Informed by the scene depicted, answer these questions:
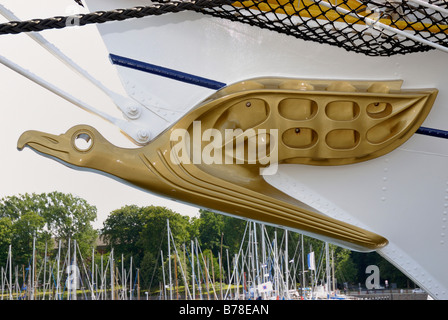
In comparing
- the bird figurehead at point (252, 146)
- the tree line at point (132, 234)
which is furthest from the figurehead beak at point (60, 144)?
the tree line at point (132, 234)

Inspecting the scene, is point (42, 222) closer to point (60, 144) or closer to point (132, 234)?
point (132, 234)

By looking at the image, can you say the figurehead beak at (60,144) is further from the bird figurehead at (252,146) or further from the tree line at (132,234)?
the tree line at (132,234)

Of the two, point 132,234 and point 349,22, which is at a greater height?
point 132,234

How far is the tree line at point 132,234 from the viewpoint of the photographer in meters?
21.8

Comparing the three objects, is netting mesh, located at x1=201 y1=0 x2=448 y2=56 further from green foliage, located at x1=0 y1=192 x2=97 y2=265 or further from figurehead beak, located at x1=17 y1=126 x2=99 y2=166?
green foliage, located at x1=0 y1=192 x2=97 y2=265

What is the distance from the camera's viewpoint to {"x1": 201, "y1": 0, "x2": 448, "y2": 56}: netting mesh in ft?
6.23

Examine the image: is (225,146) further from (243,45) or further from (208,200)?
(243,45)

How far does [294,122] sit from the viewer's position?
1930mm

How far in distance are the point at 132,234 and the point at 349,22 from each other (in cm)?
2303

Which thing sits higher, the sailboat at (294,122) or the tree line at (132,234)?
the tree line at (132,234)

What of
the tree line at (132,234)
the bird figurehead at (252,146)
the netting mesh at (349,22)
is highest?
the tree line at (132,234)

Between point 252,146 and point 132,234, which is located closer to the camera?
point 252,146

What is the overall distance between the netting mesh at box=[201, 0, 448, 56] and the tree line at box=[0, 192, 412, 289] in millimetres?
18468

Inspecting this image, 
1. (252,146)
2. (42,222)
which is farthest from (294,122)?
(42,222)
